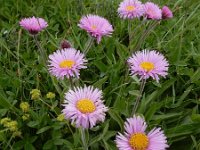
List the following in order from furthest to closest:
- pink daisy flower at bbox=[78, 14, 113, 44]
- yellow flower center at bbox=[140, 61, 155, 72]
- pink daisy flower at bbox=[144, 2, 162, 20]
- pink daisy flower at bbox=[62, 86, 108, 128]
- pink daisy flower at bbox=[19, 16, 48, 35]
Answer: pink daisy flower at bbox=[144, 2, 162, 20] → pink daisy flower at bbox=[19, 16, 48, 35] → pink daisy flower at bbox=[78, 14, 113, 44] → yellow flower center at bbox=[140, 61, 155, 72] → pink daisy flower at bbox=[62, 86, 108, 128]

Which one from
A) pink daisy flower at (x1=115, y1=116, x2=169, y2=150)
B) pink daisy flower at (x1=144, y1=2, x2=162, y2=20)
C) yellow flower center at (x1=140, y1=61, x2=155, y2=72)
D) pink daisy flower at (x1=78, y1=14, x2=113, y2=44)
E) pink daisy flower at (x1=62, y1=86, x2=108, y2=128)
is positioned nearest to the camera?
pink daisy flower at (x1=62, y1=86, x2=108, y2=128)

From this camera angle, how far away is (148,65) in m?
1.41

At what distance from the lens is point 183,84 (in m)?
1.84

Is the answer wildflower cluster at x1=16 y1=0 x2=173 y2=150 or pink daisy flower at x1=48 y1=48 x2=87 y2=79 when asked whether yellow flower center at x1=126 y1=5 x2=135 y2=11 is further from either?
pink daisy flower at x1=48 y1=48 x2=87 y2=79

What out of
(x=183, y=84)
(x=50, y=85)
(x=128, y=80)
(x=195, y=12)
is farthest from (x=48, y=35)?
(x=195, y=12)

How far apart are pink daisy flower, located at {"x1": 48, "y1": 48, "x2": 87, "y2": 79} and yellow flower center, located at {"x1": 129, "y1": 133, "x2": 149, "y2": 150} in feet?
0.90

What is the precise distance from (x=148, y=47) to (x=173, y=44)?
0.41ft

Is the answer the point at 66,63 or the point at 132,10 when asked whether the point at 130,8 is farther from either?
the point at 66,63

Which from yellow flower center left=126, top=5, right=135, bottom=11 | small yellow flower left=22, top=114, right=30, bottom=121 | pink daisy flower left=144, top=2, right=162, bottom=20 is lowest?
small yellow flower left=22, top=114, right=30, bottom=121

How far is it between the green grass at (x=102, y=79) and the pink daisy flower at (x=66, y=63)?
206mm

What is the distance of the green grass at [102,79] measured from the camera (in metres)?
1.56

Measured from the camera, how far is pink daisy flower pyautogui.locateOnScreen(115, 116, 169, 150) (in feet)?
4.18

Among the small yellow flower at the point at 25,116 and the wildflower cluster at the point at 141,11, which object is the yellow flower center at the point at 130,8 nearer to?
the wildflower cluster at the point at 141,11

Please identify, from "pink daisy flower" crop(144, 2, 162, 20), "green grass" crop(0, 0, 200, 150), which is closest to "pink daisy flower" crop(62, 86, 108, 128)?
"green grass" crop(0, 0, 200, 150)
